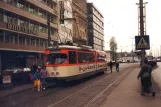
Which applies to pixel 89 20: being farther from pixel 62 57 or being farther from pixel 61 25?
pixel 62 57

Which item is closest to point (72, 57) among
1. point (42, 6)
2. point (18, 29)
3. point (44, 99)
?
point (44, 99)

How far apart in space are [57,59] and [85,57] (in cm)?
481

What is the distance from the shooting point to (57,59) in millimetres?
20953

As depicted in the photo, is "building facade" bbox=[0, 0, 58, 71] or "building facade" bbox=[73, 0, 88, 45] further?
"building facade" bbox=[0, 0, 58, 71]

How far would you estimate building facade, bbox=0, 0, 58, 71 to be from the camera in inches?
1665

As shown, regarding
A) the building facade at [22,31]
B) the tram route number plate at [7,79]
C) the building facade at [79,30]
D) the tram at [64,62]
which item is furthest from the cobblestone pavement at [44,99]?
the building facade at [22,31]

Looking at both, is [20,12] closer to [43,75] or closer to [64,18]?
[64,18]

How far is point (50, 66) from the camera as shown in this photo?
2084 centimetres

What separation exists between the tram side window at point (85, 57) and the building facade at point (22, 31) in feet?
42.1

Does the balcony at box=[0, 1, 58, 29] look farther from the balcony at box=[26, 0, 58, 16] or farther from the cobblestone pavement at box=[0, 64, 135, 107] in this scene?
the cobblestone pavement at box=[0, 64, 135, 107]

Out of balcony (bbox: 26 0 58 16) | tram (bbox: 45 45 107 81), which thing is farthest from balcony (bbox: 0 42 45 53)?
tram (bbox: 45 45 107 81)

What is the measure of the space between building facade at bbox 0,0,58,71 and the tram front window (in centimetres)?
1838

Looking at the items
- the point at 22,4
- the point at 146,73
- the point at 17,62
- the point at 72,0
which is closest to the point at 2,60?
the point at 17,62

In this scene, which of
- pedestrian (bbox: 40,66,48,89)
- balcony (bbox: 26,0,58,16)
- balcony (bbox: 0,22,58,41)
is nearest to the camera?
pedestrian (bbox: 40,66,48,89)
